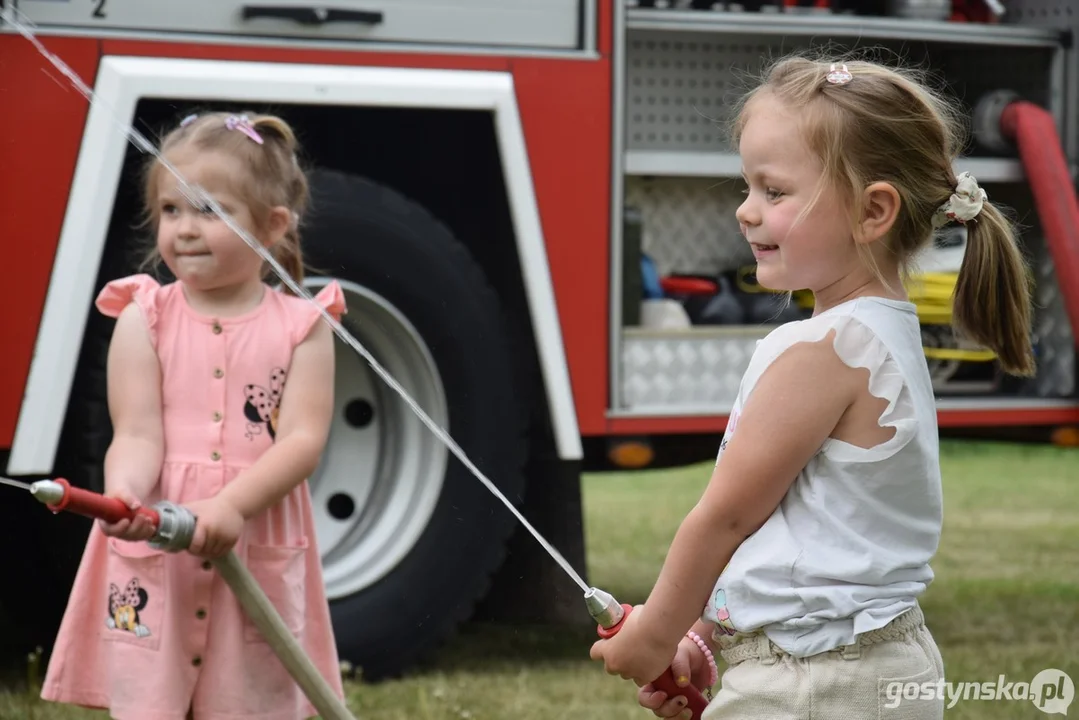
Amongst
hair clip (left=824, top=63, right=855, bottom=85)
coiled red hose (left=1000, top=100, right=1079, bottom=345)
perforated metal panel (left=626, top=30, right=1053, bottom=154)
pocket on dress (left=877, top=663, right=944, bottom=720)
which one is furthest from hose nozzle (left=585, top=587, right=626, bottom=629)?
coiled red hose (left=1000, top=100, right=1079, bottom=345)

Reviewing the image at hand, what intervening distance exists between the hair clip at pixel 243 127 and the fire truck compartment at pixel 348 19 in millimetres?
872

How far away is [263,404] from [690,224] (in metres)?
2.24

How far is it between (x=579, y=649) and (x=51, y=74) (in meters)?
1.96

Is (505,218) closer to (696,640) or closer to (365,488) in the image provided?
(365,488)

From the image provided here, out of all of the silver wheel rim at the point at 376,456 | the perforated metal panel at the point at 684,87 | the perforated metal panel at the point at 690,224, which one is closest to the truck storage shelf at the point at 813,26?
the perforated metal panel at the point at 684,87

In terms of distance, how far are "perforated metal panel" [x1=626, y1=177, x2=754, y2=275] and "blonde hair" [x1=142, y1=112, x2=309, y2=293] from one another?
185 centimetres

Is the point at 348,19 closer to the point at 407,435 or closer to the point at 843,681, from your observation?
the point at 407,435

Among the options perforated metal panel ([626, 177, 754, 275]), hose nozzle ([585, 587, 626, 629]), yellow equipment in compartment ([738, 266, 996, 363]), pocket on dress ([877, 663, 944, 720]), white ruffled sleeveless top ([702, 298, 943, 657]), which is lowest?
pocket on dress ([877, 663, 944, 720])

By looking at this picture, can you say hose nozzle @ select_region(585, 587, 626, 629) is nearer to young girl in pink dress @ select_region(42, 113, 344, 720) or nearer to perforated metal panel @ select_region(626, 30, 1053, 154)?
young girl in pink dress @ select_region(42, 113, 344, 720)

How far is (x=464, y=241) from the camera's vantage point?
406 centimetres

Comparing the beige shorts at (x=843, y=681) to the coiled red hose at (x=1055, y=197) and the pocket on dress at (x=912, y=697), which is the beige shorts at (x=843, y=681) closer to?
the pocket on dress at (x=912, y=697)

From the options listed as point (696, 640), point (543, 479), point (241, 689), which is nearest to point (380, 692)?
point (543, 479)

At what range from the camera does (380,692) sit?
3713 millimetres

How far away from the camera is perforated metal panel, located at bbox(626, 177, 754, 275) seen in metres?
4.58
